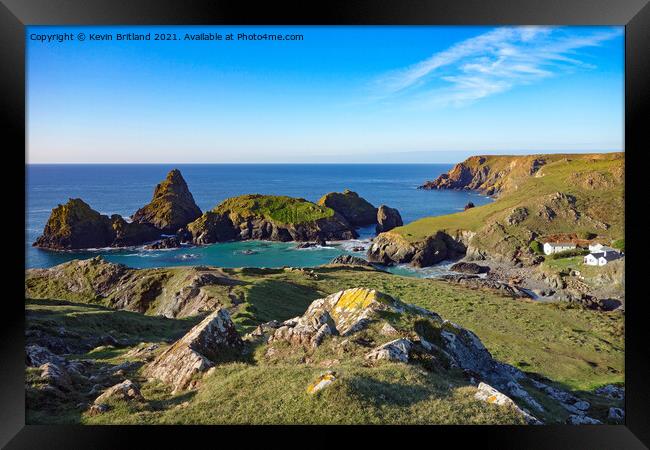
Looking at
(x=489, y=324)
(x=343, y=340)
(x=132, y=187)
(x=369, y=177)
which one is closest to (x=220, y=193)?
(x=132, y=187)

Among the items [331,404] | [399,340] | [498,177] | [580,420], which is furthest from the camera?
[498,177]

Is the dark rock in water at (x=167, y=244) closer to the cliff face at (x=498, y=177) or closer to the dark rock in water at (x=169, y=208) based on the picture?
the dark rock in water at (x=169, y=208)

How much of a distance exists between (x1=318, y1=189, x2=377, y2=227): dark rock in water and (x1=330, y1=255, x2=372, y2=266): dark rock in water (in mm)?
4716

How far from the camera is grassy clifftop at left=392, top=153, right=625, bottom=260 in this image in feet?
75.4

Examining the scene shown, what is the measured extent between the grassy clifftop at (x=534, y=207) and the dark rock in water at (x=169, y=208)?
16738 millimetres

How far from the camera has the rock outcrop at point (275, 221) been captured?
30.8 metres

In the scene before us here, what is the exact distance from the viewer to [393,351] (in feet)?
27.4

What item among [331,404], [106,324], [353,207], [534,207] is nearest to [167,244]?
[106,324]

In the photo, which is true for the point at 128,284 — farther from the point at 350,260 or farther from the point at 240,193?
the point at 350,260

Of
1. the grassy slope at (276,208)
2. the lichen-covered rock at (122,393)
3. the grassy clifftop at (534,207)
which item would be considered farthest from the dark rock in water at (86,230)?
the grassy clifftop at (534,207)

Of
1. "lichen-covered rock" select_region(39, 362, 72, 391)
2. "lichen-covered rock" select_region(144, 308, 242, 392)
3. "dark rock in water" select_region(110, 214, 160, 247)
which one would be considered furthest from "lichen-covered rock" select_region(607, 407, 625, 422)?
"dark rock in water" select_region(110, 214, 160, 247)

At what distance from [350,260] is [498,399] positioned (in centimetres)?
2110

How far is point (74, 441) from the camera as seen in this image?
7.55 meters

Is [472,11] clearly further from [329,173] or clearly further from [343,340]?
[329,173]
